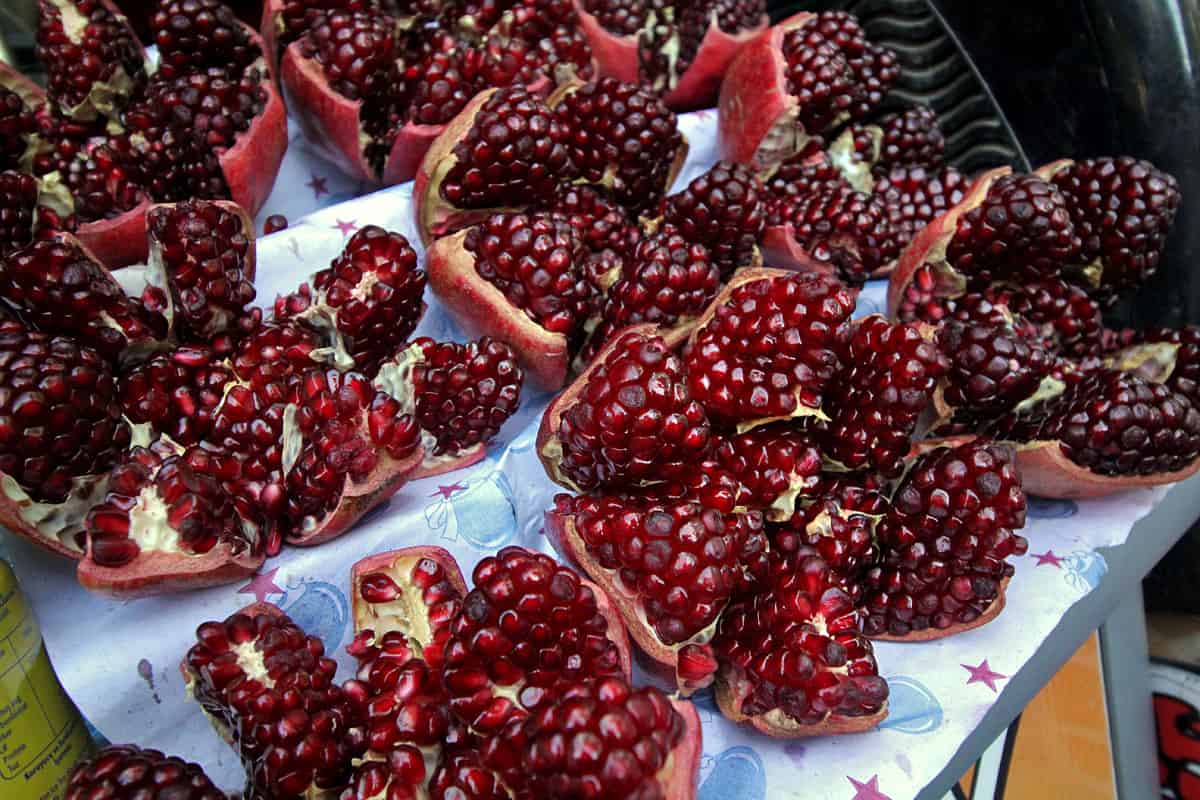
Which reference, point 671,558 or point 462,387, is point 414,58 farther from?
point 671,558

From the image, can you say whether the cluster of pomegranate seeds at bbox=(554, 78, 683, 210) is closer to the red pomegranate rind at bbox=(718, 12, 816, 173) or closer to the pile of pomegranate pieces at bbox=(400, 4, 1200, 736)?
the pile of pomegranate pieces at bbox=(400, 4, 1200, 736)

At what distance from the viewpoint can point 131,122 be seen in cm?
130

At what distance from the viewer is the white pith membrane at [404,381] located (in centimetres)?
113

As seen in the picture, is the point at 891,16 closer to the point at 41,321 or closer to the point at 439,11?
the point at 439,11

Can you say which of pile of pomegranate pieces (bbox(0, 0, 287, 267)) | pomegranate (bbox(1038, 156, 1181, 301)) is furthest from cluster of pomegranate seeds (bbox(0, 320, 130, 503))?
pomegranate (bbox(1038, 156, 1181, 301))

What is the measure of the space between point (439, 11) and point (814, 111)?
0.73 m

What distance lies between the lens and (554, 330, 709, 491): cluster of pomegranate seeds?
98cm

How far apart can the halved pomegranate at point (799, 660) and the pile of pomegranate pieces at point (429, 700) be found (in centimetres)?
17

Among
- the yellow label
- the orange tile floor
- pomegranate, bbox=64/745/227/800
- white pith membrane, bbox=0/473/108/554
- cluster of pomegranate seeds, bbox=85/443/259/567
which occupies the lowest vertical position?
the orange tile floor

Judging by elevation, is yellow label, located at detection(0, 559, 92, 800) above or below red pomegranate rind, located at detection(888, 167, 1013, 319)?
below

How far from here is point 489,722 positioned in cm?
84

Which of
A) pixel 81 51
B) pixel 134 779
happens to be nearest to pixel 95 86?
pixel 81 51

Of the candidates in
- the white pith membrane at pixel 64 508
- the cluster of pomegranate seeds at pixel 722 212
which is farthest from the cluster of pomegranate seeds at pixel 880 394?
the white pith membrane at pixel 64 508

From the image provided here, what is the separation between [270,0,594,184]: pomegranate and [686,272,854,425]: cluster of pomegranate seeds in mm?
608
